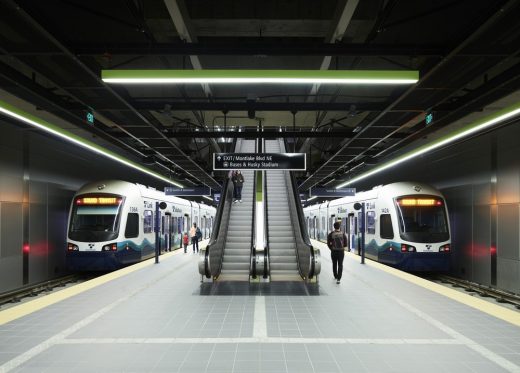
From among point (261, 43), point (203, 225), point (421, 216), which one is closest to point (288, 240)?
point (421, 216)

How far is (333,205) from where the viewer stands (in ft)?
67.9

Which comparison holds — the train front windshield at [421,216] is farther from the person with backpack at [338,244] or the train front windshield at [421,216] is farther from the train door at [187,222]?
the train door at [187,222]

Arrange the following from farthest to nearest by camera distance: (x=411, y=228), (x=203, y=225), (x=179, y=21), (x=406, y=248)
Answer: (x=203, y=225), (x=411, y=228), (x=406, y=248), (x=179, y=21)

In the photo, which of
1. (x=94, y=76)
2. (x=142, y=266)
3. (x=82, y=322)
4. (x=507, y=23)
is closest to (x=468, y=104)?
(x=507, y=23)

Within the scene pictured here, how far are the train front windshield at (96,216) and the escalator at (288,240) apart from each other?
4.65 meters

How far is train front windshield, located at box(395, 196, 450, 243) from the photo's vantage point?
38.3ft

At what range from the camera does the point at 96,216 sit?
39.1 feet

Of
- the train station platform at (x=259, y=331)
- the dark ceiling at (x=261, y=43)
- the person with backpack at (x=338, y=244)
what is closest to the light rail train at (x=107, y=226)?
the train station platform at (x=259, y=331)

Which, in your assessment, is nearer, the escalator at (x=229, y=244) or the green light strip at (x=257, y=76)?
the green light strip at (x=257, y=76)

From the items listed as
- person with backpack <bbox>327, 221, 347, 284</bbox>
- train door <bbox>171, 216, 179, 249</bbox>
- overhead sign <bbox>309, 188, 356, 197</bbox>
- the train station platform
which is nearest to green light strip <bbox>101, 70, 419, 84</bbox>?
the train station platform

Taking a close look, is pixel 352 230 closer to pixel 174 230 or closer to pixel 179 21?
pixel 174 230

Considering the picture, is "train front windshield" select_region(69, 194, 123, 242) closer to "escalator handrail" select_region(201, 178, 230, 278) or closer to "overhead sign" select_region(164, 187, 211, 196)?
"escalator handrail" select_region(201, 178, 230, 278)

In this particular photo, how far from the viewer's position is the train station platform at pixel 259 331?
4305 mm

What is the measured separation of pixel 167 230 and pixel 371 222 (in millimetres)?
8721
